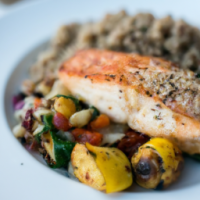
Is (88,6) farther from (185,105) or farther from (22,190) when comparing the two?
(22,190)

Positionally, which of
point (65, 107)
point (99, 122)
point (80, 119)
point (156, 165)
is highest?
point (65, 107)

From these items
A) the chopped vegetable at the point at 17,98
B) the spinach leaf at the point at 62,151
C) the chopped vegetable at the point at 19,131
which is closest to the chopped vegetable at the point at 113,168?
the spinach leaf at the point at 62,151

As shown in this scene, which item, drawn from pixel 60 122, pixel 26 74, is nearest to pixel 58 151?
pixel 60 122

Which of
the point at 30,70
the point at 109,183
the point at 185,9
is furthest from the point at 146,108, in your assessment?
the point at 185,9

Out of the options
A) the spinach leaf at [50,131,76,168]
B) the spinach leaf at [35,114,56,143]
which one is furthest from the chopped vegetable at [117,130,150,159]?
the spinach leaf at [35,114,56,143]

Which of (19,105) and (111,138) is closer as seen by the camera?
(111,138)

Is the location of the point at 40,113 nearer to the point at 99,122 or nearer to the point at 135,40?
the point at 99,122
